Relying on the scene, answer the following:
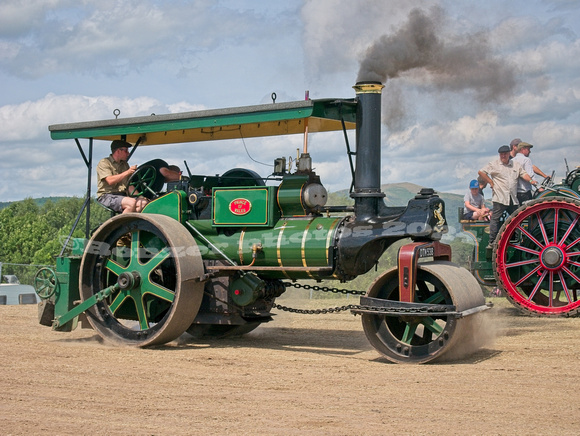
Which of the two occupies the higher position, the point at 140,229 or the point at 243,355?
the point at 140,229

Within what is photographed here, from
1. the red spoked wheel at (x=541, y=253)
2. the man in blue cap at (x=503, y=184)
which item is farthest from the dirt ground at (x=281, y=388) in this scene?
the man in blue cap at (x=503, y=184)

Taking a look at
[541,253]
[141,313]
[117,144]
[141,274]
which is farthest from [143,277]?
[541,253]

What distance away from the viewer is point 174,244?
25.5ft

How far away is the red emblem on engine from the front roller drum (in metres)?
1.53

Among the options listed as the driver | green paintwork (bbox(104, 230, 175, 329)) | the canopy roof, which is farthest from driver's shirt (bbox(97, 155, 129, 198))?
green paintwork (bbox(104, 230, 175, 329))

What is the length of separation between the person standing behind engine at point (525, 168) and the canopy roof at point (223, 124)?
13.1 ft

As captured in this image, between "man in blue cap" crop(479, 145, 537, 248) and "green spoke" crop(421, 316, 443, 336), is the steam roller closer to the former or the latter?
"green spoke" crop(421, 316, 443, 336)

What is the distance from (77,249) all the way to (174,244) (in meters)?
1.48

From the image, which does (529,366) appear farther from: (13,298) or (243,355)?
(13,298)

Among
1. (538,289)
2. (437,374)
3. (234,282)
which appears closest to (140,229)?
(234,282)

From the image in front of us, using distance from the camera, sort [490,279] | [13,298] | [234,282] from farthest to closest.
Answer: [13,298]
[490,279]
[234,282]

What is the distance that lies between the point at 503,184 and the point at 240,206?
4.50m

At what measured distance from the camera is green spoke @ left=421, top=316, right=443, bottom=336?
22.5 ft

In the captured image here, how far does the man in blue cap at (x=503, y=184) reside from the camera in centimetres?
1098
